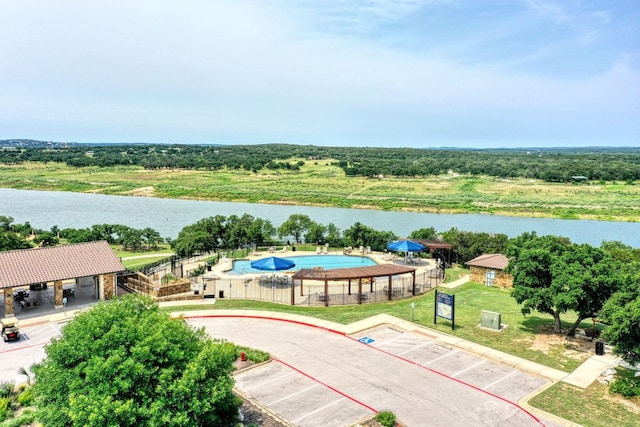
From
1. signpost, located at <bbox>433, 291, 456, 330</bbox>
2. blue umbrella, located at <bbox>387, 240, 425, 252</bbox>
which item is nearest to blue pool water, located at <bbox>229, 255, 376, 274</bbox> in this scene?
blue umbrella, located at <bbox>387, 240, 425, 252</bbox>

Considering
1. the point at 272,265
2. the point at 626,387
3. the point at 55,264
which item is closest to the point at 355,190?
the point at 272,265

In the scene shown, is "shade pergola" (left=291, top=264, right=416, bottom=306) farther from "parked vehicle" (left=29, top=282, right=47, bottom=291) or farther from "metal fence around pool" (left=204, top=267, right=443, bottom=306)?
"parked vehicle" (left=29, top=282, right=47, bottom=291)

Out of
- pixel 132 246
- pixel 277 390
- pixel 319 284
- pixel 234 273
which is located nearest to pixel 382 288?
pixel 319 284

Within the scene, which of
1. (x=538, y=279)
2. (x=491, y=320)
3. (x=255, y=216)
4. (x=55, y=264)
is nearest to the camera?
(x=538, y=279)

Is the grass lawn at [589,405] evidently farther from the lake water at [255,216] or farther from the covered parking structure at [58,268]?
the lake water at [255,216]

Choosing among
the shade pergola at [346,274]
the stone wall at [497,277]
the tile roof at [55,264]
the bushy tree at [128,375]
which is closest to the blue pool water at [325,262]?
the stone wall at [497,277]

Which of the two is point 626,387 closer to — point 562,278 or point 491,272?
point 562,278
